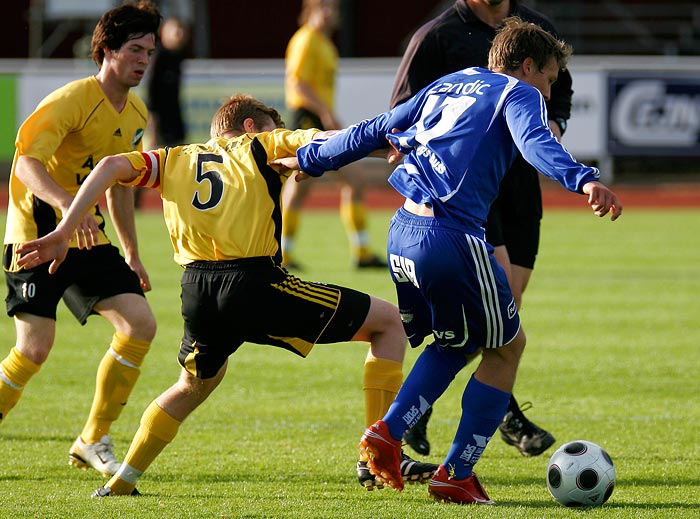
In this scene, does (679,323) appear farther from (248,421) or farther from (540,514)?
(540,514)

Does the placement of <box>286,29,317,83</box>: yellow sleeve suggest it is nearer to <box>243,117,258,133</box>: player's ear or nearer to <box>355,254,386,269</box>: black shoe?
<box>355,254,386,269</box>: black shoe

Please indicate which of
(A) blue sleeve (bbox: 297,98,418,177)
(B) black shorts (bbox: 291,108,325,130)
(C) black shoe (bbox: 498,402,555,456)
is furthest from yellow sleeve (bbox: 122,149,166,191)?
(B) black shorts (bbox: 291,108,325,130)

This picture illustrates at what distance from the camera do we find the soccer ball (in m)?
4.75

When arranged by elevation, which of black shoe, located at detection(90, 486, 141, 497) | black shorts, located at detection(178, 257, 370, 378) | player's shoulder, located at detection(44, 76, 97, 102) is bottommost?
black shoe, located at detection(90, 486, 141, 497)

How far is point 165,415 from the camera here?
4.98 m

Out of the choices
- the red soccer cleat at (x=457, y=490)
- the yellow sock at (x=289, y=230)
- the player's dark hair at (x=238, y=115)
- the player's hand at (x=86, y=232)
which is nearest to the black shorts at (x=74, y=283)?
the player's hand at (x=86, y=232)

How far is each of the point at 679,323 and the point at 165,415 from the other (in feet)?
18.9

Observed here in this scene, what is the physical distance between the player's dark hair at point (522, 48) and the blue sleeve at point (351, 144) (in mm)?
389

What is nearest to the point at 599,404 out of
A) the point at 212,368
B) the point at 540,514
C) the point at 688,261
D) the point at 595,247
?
the point at 540,514

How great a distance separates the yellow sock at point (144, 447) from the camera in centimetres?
497

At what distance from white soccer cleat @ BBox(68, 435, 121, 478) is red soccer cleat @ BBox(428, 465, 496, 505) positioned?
1.51 m

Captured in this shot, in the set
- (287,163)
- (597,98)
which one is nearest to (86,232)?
(287,163)

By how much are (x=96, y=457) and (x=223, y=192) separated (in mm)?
1493

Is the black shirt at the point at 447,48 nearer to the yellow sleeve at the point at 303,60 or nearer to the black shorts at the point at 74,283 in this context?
the black shorts at the point at 74,283
